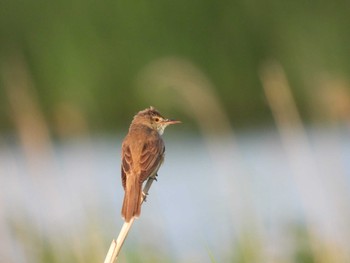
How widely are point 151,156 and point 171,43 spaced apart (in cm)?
804

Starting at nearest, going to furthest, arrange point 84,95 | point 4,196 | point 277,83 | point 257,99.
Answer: point 277,83 < point 4,196 < point 84,95 < point 257,99

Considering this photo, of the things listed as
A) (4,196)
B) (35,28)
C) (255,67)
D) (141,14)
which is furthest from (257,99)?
(4,196)

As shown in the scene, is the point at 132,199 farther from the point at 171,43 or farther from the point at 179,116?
the point at 179,116

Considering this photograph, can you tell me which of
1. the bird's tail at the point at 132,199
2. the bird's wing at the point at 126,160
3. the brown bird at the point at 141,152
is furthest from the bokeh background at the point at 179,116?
the bird's tail at the point at 132,199

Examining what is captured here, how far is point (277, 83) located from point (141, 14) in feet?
22.7

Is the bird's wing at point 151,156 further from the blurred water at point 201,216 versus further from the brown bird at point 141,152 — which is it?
the blurred water at point 201,216

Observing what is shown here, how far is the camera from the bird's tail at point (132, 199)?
369cm

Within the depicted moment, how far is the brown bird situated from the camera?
405cm

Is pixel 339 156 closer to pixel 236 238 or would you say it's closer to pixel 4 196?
pixel 236 238

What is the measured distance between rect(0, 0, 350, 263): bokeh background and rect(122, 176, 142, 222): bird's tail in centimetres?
119

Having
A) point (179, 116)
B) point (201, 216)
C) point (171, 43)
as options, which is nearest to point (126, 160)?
point (201, 216)

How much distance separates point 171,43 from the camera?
1226 centimetres

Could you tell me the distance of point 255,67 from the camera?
12.4 metres

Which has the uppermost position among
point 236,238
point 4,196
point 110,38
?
point 110,38
